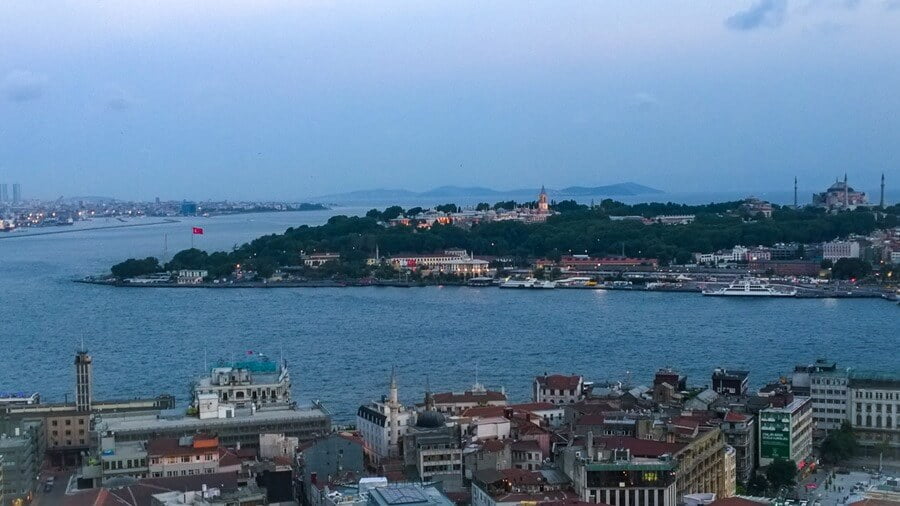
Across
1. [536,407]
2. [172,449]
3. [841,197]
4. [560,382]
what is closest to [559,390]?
[560,382]

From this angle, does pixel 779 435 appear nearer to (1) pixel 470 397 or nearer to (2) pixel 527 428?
(2) pixel 527 428

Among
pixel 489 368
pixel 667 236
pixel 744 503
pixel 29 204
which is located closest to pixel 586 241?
pixel 667 236

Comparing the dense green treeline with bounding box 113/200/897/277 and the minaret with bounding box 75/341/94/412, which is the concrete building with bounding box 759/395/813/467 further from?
the dense green treeline with bounding box 113/200/897/277

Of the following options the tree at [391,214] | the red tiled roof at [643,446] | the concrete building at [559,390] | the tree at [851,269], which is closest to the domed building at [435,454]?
the red tiled roof at [643,446]

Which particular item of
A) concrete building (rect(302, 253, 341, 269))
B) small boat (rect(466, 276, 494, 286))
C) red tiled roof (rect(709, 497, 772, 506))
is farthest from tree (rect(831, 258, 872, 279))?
red tiled roof (rect(709, 497, 772, 506))

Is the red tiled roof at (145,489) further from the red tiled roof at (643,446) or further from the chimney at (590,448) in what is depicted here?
the red tiled roof at (643,446)

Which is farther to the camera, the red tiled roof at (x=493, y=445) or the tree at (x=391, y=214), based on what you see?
the tree at (x=391, y=214)

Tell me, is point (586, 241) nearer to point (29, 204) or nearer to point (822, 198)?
point (822, 198)
